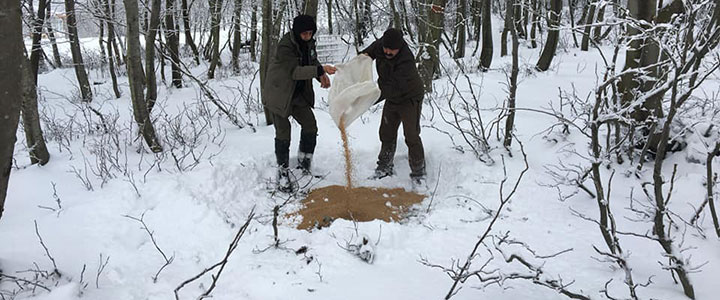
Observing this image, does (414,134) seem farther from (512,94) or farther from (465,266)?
(465,266)

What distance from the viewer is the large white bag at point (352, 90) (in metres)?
4.29

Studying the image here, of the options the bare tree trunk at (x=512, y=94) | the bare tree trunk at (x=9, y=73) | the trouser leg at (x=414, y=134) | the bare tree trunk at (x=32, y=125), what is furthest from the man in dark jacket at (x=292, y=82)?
the bare tree trunk at (x=9, y=73)

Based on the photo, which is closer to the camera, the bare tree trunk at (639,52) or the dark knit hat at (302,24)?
the bare tree trunk at (639,52)

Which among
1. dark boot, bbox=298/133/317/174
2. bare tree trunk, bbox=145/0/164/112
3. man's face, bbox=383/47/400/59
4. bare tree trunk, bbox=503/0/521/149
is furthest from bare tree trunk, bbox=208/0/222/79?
bare tree trunk, bbox=503/0/521/149

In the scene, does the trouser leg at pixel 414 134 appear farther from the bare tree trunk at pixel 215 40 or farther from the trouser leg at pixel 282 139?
the bare tree trunk at pixel 215 40

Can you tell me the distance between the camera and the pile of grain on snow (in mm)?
3996

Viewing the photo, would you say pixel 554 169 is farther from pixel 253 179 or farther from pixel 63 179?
pixel 63 179

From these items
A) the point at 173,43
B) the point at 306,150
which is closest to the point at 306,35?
the point at 306,150

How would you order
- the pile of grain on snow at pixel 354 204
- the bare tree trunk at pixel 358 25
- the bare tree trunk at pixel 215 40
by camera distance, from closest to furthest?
the pile of grain on snow at pixel 354 204, the bare tree trunk at pixel 215 40, the bare tree trunk at pixel 358 25

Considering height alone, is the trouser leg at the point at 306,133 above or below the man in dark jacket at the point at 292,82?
below

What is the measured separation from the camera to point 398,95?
174 inches

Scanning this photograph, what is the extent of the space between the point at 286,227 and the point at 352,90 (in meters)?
1.41

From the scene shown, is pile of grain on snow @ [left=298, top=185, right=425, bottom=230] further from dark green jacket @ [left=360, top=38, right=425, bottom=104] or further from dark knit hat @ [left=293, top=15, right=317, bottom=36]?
dark knit hat @ [left=293, top=15, right=317, bottom=36]

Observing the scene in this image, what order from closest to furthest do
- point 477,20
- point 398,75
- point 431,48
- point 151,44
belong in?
point 398,75
point 151,44
point 431,48
point 477,20
